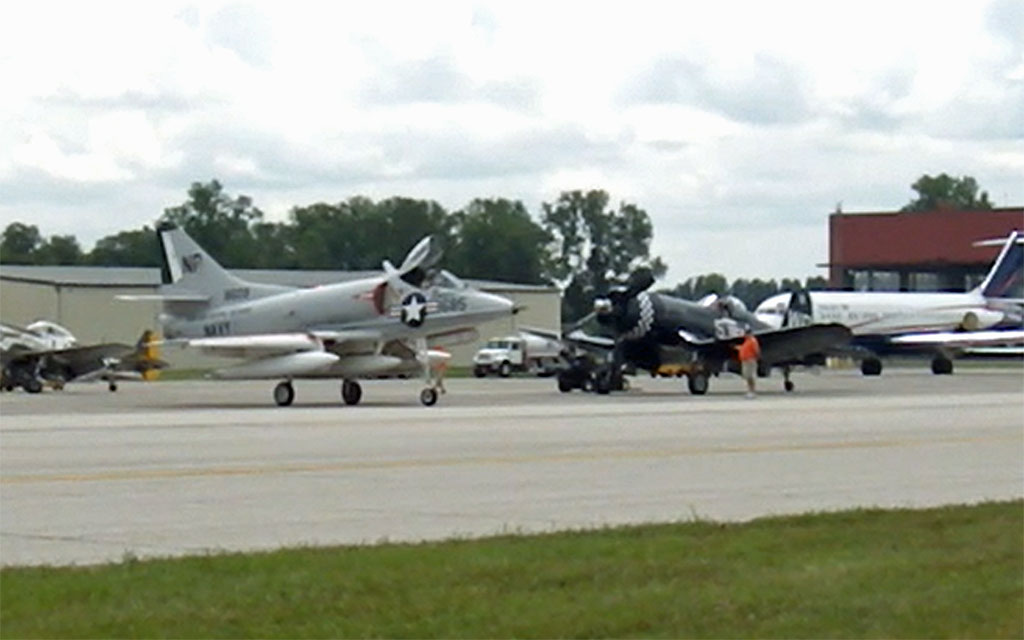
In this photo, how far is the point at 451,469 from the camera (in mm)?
20094

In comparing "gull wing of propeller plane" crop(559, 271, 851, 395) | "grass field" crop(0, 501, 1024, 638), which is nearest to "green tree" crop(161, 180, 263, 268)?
"gull wing of propeller plane" crop(559, 271, 851, 395)

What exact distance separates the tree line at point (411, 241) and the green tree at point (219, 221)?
0.21 ft

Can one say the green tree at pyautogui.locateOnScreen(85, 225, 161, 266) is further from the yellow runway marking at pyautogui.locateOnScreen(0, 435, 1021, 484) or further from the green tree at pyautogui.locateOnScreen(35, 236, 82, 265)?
the yellow runway marking at pyautogui.locateOnScreen(0, 435, 1021, 484)

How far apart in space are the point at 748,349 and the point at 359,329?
31.2 feet

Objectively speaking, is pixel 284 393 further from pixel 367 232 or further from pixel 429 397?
pixel 367 232

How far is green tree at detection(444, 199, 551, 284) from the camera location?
116 meters

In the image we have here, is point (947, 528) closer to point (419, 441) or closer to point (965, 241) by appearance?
point (419, 441)

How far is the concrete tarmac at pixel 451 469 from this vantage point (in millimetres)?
14883

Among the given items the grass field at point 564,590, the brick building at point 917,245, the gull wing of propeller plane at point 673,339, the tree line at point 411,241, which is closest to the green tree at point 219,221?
the tree line at point 411,241

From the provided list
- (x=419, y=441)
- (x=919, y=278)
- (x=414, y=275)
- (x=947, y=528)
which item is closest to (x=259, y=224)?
(x=919, y=278)

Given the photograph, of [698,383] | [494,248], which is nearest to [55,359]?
[698,383]

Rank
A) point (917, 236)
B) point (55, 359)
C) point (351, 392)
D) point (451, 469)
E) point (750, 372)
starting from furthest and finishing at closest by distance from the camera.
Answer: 1. point (917, 236)
2. point (55, 359)
3. point (750, 372)
4. point (351, 392)
5. point (451, 469)

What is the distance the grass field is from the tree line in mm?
97303

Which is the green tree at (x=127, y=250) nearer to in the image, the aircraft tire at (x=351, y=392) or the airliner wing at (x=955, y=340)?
the airliner wing at (x=955, y=340)
